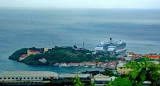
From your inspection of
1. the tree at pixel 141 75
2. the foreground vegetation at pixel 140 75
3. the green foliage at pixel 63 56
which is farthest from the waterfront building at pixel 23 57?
the tree at pixel 141 75

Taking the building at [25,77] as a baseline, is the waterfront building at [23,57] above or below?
above

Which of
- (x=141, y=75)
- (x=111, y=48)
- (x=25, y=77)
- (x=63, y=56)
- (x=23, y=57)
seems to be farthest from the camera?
(x=111, y=48)

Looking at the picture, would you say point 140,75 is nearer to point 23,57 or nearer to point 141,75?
point 141,75

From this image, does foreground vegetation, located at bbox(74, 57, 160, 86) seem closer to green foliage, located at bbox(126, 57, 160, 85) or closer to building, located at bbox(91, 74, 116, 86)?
green foliage, located at bbox(126, 57, 160, 85)

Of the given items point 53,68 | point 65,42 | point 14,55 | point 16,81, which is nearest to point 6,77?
point 16,81

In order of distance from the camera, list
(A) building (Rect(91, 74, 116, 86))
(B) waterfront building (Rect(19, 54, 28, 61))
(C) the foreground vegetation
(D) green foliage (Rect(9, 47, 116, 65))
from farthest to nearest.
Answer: (B) waterfront building (Rect(19, 54, 28, 61)), (D) green foliage (Rect(9, 47, 116, 65)), (A) building (Rect(91, 74, 116, 86)), (C) the foreground vegetation

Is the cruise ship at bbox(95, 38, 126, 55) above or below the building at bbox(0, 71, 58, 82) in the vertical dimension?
above

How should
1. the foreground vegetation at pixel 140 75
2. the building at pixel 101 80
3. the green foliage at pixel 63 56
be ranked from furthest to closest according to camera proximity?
the green foliage at pixel 63 56, the building at pixel 101 80, the foreground vegetation at pixel 140 75

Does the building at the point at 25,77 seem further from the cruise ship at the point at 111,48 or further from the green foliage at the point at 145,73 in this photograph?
the cruise ship at the point at 111,48

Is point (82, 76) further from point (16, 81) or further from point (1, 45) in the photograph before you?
point (1, 45)

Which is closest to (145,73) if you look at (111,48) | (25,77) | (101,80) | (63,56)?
(101,80)

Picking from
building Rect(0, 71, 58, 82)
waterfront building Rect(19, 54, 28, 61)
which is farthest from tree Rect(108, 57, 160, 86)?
waterfront building Rect(19, 54, 28, 61)

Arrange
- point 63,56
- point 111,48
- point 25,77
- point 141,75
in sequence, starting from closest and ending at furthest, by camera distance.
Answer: point 141,75 → point 25,77 → point 63,56 → point 111,48
